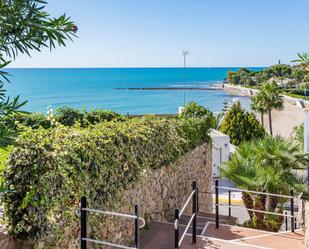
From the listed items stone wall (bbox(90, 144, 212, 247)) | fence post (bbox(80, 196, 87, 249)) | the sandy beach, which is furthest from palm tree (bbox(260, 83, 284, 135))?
fence post (bbox(80, 196, 87, 249))

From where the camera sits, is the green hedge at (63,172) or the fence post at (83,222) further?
the fence post at (83,222)

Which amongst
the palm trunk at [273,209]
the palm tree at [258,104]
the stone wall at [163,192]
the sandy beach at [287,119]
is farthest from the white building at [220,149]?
the sandy beach at [287,119]

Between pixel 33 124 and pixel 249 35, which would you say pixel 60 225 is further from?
pixel 249 35

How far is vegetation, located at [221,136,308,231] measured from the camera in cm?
951

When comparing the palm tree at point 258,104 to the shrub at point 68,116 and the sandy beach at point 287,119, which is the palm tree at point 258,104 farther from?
the shrub at point 68,116

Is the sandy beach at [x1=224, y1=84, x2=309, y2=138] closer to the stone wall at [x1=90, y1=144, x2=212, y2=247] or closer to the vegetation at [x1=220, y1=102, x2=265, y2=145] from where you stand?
the vegetation at [x1=220, y1=102, x2=265, y2=145]

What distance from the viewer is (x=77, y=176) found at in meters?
4.51

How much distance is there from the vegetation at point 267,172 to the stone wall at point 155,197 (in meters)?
1.29

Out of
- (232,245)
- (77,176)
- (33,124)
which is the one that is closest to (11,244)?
(77,176)

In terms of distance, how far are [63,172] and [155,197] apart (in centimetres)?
381

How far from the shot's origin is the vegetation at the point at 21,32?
2.10m

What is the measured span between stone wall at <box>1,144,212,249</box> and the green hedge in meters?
0.24

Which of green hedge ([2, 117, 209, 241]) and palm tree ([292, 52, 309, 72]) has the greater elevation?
palm tree ([292, 52, 309, 72])

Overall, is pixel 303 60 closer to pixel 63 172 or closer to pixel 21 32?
pixel 63 172
